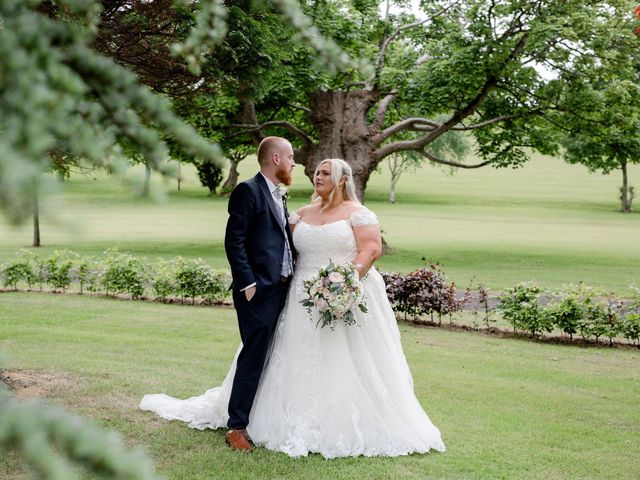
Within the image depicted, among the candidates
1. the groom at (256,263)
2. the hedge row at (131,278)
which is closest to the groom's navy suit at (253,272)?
the groom at (256,263)

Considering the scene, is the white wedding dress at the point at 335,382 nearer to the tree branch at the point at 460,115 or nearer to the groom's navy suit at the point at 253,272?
the groom's navy suit at the point at 253,272

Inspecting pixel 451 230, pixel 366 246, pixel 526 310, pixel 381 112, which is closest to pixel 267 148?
pixel 366 246

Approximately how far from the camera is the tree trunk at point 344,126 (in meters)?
24.9

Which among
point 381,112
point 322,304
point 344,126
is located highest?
point 381,112

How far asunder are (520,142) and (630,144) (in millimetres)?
3728

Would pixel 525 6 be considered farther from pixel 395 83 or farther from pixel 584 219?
pixel 584 219

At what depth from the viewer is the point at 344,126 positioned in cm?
2508

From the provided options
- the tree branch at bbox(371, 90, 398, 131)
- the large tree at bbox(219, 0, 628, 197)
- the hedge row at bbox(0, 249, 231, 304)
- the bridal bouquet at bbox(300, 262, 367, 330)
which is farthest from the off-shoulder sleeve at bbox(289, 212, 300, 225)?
the tree branch at bbox(371, 90, 398, 131)

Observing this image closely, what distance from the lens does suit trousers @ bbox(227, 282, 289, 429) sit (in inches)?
267

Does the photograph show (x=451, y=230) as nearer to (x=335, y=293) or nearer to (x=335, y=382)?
(x=335, y=382)

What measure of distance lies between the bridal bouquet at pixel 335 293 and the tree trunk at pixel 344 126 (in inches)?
720

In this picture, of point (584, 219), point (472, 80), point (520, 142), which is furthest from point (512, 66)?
point (584, 219)

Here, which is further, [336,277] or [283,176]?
[283,176]

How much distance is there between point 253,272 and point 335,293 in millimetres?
748
